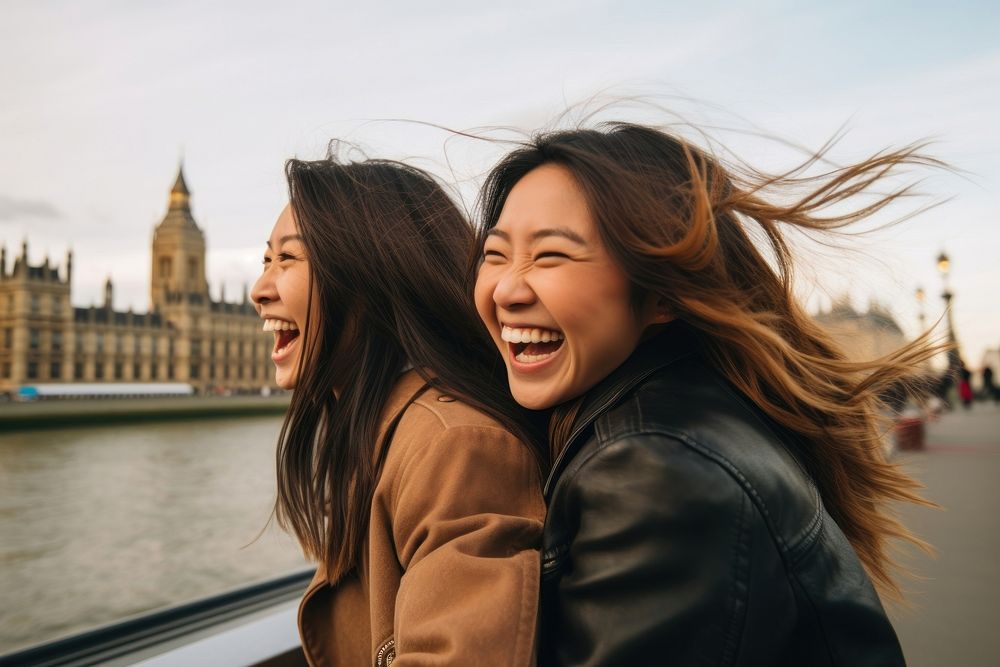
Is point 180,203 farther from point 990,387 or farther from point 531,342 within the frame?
point 531,342

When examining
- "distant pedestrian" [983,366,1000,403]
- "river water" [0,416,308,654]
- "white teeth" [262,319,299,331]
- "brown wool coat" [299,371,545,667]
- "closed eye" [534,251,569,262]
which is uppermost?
"closed eye" [534,251,569,262]

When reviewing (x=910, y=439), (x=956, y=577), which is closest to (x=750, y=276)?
(x=956, y=577)

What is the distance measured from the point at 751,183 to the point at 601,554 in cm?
66

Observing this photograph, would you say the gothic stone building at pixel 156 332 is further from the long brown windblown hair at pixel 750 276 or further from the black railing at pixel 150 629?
the long brown windblown hair at pixel 750 276

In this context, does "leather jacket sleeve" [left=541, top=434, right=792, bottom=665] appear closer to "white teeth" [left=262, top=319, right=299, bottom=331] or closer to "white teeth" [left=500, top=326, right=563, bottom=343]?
"white teeth" [left=500, top=326, right=563, bottom=343]

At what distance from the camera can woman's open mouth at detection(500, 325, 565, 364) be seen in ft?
3.46

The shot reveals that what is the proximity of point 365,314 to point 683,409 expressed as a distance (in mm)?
732

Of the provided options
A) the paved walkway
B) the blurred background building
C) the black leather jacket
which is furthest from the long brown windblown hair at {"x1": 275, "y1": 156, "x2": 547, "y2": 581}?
Answer: the paved walkway

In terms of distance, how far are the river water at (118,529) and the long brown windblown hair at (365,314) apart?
3.79ft

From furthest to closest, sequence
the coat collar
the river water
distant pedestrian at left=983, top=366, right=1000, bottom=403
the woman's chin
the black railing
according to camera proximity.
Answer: distant pedestrian at left=983, top=366, right=1000, bottom=403 < the river water < the black railing < the woman's chin < the coat collar

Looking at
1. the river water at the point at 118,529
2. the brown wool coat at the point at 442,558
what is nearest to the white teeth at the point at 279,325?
the brown wool coat at the point at 442,558

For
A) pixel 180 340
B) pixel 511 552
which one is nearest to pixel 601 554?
pixel 511 552

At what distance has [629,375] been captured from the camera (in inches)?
38.0

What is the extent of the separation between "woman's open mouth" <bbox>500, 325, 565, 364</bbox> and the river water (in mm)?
1626
